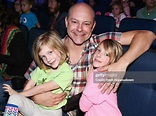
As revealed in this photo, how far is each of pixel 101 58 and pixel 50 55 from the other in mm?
330

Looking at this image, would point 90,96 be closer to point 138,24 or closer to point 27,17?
point 138,24

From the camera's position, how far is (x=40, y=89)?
5.67ft

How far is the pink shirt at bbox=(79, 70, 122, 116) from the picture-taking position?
5.13ft

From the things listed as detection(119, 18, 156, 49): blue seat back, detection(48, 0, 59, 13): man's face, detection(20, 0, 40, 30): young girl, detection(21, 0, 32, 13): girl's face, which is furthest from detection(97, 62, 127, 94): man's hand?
detection(21, 0, 32, 13): girl's face

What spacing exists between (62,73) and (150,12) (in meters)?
3.04

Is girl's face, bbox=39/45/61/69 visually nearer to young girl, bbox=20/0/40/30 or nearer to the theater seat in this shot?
the theater seat

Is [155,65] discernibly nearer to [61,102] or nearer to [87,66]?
[87,66]

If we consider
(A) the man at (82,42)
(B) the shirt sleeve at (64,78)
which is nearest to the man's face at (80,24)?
(A) the man at (82,42)

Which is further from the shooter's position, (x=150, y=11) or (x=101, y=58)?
(x=150, y=11)

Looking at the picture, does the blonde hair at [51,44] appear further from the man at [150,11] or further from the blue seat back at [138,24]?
the man at [150,11]

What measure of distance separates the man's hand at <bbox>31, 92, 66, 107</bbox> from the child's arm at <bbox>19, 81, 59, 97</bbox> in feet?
0.13

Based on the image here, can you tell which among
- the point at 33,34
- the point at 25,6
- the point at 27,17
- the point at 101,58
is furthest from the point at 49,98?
the point at 25,6

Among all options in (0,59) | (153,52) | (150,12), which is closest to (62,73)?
(153,52)

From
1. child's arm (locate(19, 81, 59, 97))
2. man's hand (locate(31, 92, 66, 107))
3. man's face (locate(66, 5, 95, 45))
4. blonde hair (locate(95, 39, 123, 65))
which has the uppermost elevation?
man's face (locate(66, 5, 95, 45))
